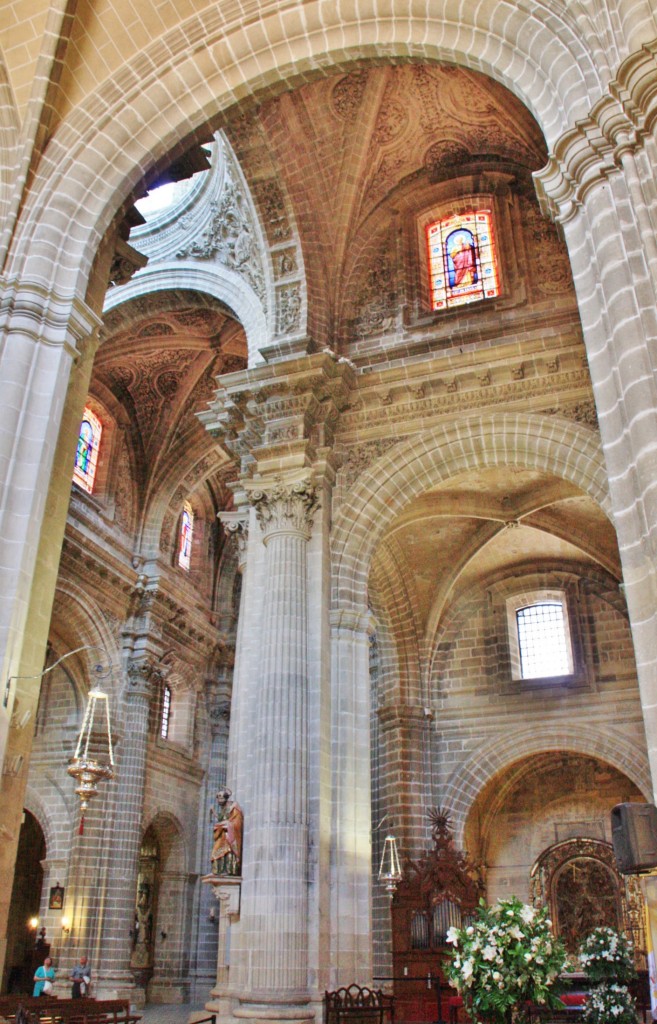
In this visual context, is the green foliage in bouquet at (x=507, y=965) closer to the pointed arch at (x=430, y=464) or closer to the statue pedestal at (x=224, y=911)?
the statue pedestal at (x=224, y=911)

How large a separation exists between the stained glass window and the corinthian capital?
4225 mm

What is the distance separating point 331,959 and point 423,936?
5.61 m

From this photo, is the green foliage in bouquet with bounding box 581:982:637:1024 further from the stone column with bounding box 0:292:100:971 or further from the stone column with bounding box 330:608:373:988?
the stone column with bounding box 0:292:100:971

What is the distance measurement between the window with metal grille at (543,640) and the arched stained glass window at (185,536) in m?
9.02

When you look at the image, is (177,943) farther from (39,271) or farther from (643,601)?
(643,601)

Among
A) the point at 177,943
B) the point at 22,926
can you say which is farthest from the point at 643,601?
the point at 22,926

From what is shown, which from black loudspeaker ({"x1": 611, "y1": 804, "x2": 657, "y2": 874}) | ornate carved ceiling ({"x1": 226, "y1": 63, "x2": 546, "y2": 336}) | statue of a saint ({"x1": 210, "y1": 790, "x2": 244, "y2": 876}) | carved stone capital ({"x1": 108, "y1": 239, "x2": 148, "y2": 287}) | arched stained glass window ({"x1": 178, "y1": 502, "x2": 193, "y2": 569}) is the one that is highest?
ornate carved ceiling ({"x1": 226, "y1": 63, "x2": 546, "y2": 336})

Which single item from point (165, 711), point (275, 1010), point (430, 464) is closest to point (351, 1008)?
point (275, 1010)

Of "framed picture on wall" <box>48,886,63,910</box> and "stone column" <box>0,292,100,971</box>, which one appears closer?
"stone column" <box>0,292,100,971</box>

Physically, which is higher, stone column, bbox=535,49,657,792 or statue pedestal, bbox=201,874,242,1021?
stone column, bbox=535,49,657,792

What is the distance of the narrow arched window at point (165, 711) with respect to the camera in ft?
74.2

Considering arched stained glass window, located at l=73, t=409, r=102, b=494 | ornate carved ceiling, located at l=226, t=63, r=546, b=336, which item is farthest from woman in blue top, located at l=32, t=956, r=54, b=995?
ornate carved ceiling, located at l=226, t=63, r=546, b=336

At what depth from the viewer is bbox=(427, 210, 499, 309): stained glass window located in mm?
14984

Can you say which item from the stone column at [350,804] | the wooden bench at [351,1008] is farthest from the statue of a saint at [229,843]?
the wooden bench at [351,1008]
